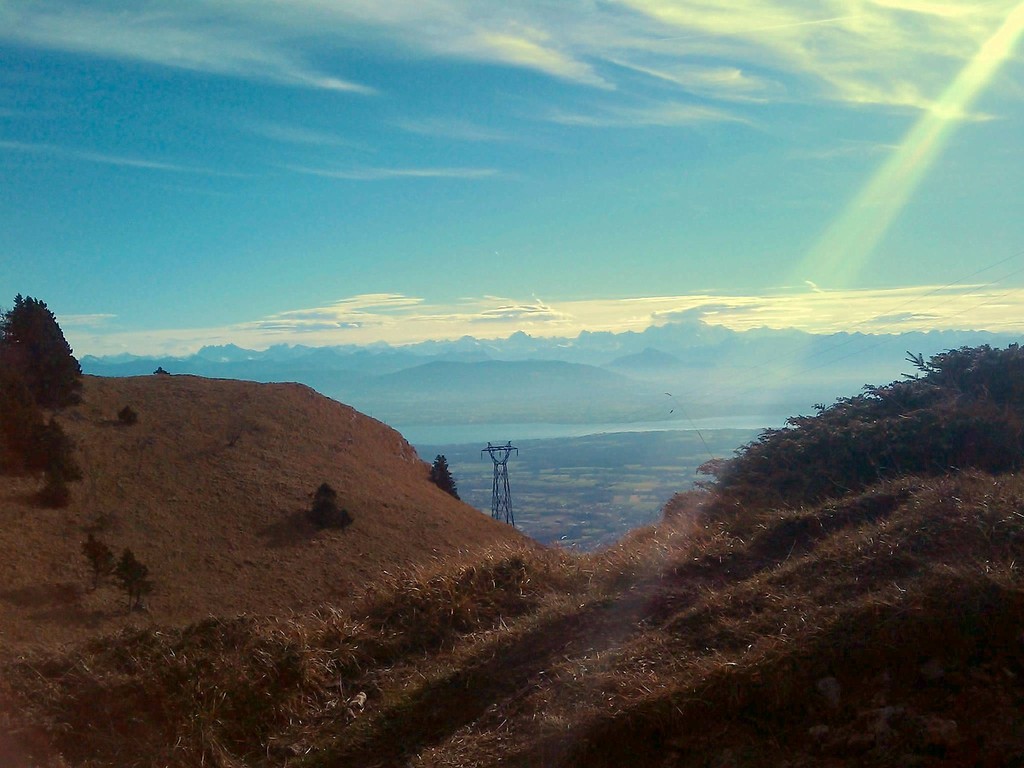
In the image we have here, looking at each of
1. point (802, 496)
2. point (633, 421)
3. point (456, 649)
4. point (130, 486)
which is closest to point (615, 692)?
point (456, 649)

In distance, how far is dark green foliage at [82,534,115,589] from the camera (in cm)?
1798

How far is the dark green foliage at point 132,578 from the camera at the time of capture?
17.2m

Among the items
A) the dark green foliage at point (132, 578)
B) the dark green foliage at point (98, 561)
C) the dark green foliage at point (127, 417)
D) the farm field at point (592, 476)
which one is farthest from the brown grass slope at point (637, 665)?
the dark green foliage at point (127, 417)

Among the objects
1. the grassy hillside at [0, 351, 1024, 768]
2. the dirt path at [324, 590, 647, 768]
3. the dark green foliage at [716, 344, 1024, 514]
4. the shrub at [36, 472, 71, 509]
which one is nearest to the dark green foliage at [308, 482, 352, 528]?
the shrub at [36, 472, 71, 509]

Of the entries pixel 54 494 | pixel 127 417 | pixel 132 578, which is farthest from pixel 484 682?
pixel 127 417

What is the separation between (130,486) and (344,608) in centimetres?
1793

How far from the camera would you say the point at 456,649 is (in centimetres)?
646

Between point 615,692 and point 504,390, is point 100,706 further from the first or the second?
point 504,390

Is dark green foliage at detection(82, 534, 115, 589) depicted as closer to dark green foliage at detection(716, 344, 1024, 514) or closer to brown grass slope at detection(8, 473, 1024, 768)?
brown grass slope at detection(8, 473, 1024, 768)

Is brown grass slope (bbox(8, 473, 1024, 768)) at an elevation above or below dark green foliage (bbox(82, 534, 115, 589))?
above

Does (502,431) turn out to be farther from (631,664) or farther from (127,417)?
(631,664)

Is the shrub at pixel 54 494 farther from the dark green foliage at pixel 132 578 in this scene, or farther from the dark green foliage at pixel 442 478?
the dark green foliage at pixel 442 478

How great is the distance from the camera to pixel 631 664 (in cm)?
527

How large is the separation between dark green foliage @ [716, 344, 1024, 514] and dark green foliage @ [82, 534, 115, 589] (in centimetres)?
1341
